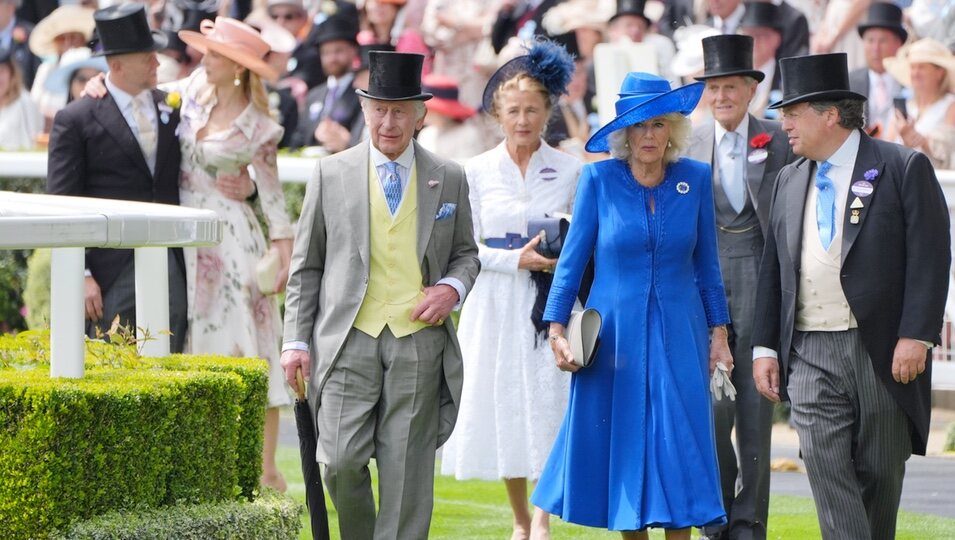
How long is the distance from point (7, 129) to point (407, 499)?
10216 mm

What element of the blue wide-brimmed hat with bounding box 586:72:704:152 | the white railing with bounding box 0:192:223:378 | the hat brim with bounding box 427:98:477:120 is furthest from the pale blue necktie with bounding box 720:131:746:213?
the hat brim with bounding box 427:98:477:120

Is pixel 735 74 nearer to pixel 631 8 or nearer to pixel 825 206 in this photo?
pixel 825 206

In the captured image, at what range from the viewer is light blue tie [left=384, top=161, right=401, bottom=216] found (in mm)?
6762

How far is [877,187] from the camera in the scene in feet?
21.2

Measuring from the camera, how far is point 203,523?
18.7 ft

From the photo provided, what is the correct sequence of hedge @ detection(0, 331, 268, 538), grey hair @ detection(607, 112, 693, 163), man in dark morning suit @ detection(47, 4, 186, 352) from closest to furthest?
hedge @ detection(0, 331, 268, 538), grey hair @ detection(607, 112, 693, 163), man in dark morning suit @ detection(47, 4, 186, 352)

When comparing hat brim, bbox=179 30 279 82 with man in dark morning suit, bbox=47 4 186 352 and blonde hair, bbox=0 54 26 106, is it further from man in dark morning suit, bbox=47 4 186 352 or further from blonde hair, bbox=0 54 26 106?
blonde hair, bbox=0 54 26 106

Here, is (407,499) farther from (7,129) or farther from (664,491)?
(7,129)

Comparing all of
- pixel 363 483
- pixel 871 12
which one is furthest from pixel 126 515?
pixel 871 12

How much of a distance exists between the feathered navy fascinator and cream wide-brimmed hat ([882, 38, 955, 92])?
14.5ft

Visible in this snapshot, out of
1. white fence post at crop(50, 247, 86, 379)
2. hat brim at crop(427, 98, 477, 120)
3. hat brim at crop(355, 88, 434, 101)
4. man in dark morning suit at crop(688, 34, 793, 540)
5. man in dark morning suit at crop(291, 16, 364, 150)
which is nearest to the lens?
white fence post at crop(50, 247, 86, 379)

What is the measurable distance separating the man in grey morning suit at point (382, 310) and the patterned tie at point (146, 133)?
226 centimetres

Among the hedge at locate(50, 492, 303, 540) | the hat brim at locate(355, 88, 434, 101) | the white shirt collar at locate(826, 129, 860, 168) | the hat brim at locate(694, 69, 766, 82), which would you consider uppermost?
the hat brim at locate(694, 69, 766, 82)

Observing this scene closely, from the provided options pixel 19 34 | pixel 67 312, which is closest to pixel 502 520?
pixel 67 312
